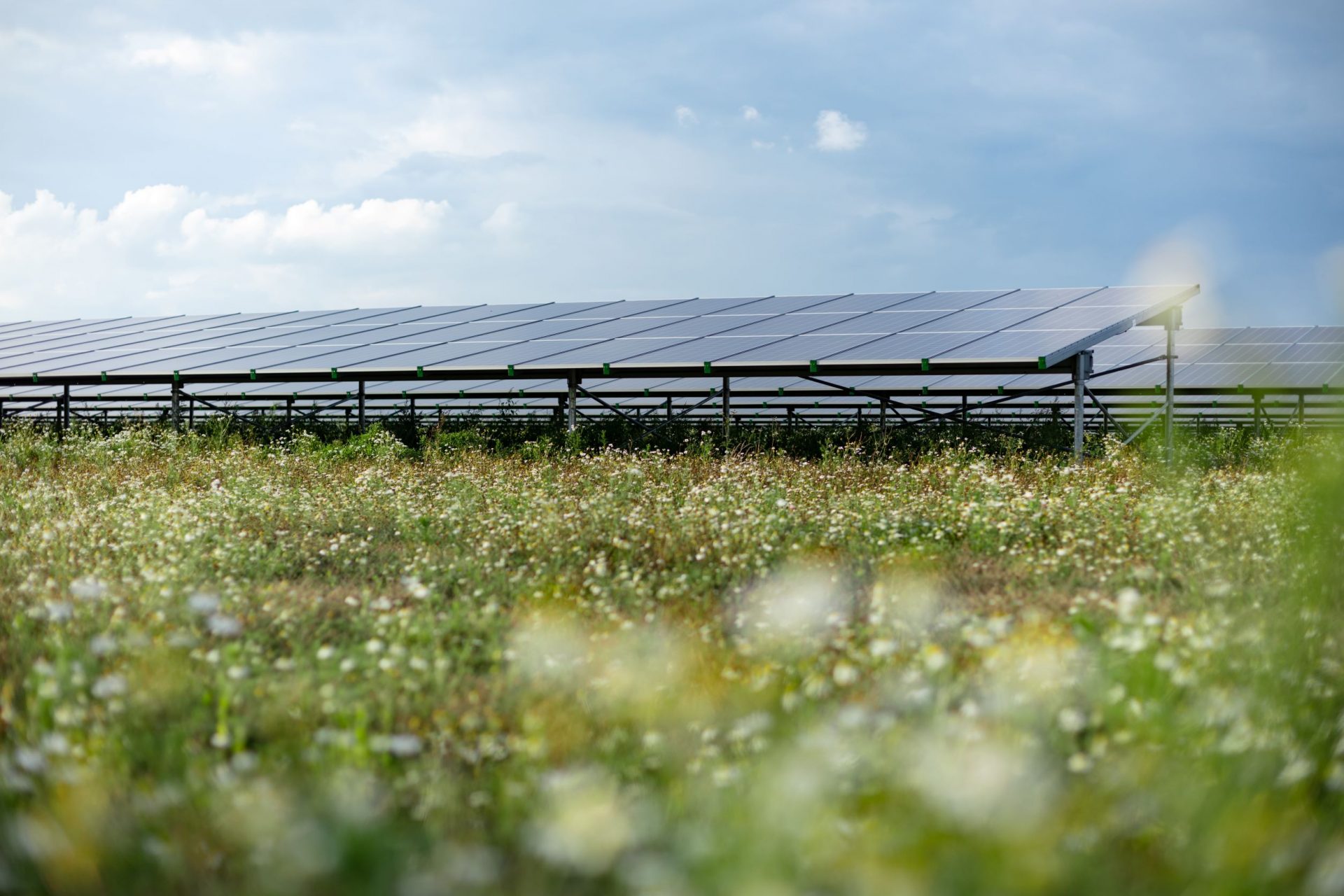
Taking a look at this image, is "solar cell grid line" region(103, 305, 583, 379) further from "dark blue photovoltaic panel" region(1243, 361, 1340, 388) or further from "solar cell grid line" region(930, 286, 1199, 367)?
"dark blue photovoltaic panel" region(1243, 361, 1340, 388)

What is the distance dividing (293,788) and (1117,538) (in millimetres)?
6818

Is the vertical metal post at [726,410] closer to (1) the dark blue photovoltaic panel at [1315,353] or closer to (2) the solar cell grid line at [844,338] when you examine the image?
(2) the solar cell grid line at [844,338]

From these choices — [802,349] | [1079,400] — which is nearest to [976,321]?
[1079,400]

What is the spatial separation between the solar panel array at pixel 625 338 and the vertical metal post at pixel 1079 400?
1.22 feet

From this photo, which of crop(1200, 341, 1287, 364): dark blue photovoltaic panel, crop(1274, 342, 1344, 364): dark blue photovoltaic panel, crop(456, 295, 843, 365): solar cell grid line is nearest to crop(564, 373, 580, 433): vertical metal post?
crop(456, 295, 843, 365): solar cell grid line

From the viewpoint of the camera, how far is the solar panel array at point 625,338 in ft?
54.1

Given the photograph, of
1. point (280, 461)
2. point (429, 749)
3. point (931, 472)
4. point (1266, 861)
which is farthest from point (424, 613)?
point (280, 461)

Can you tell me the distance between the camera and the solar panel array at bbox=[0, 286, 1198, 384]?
16500mm

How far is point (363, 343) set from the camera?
22.3 m

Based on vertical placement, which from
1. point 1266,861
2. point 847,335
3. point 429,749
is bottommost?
point 429,749

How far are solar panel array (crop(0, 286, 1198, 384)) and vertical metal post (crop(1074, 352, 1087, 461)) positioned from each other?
0.37 meters

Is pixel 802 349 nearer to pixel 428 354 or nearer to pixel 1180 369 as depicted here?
pixel 428 354

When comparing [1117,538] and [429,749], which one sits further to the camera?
[1117,538]

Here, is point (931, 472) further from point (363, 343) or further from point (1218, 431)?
point (363, 343)
